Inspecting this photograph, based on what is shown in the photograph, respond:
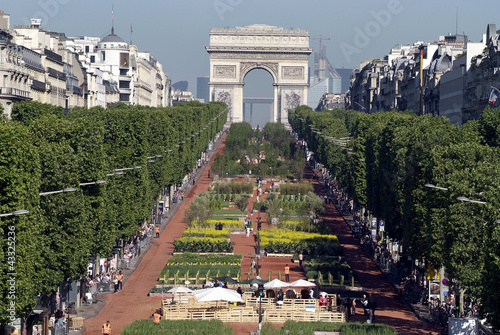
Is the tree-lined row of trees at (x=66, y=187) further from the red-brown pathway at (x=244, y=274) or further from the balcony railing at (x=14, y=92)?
the balcony railing at (x=14, y=92)

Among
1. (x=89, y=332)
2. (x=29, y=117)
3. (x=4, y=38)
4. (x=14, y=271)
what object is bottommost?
(x=89, y=332)

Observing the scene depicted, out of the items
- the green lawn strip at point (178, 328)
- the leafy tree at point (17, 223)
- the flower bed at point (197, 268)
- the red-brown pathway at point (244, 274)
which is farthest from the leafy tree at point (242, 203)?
the leafy tree at point (17, 223)

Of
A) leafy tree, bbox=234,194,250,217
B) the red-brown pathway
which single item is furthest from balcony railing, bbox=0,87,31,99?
leafy tree, bbox=234,194,250,217

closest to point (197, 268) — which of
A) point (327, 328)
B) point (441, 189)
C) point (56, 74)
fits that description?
point (327, 328)

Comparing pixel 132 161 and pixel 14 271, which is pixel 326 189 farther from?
pixel 14 271

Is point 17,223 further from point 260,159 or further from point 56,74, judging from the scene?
point 260,159

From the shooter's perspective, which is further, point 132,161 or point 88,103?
point 88,103

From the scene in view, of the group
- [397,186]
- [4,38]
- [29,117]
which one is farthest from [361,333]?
[4,38]
